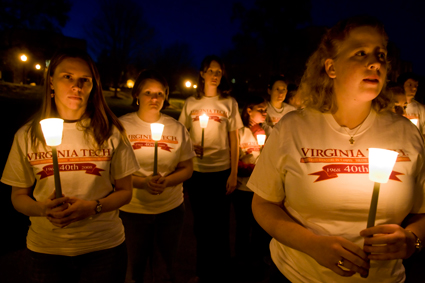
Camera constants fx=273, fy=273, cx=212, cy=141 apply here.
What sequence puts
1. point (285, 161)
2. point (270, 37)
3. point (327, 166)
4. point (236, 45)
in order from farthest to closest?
point (236, 45)
point (270, 37)
point (285, 161)
point (327, 166)

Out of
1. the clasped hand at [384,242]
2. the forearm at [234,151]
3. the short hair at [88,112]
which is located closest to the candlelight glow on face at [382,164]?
the clasped hand at [384,242]

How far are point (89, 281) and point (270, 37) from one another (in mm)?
31153

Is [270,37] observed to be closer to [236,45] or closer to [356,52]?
[236,45]

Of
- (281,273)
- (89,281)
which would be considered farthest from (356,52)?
(89,281)

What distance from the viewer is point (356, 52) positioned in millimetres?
1722

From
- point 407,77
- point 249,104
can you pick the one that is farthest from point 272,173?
point 407,77

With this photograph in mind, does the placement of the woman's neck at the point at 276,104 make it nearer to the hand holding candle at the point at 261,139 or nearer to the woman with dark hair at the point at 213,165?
the woman with dark hair at the point at 213,165

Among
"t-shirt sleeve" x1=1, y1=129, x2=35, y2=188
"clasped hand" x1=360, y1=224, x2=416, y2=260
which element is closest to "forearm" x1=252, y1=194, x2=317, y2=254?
"clasped hand" x1=360, y1=224, x2=416, y2=260

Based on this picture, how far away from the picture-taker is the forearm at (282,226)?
1.58 m

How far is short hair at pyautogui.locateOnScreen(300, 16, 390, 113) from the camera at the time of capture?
70.0 inches

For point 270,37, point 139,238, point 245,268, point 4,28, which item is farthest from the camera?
point 270,37

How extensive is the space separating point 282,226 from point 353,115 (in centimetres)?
87

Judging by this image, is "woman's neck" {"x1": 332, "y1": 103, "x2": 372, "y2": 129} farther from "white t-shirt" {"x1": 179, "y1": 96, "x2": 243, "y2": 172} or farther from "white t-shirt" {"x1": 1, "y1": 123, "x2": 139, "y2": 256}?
"white t-shirt" {"x1": 179, "y1": 96, "x2": 243, "y2": 172}

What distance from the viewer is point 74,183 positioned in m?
2.12
